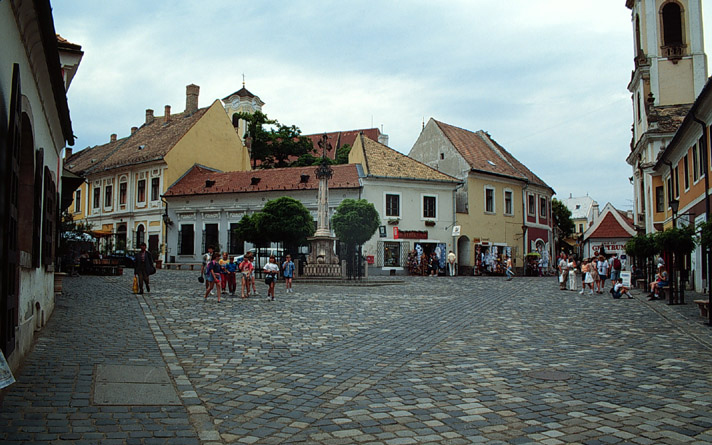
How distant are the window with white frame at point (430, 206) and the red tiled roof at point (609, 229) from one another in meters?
10.8

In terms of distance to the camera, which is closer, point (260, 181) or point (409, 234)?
point (409, 234)

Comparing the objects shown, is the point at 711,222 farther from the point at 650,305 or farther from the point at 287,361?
the point at 287,361

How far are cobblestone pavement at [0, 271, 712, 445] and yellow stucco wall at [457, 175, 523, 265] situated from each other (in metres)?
30.9

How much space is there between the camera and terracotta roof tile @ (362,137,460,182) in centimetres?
4309

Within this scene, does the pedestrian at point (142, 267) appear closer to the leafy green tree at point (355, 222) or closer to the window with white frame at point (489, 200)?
the leafy green tree at point (355, 222)

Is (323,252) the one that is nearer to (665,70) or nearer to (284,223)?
(284,223)

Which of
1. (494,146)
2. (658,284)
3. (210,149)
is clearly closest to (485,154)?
(494,146)

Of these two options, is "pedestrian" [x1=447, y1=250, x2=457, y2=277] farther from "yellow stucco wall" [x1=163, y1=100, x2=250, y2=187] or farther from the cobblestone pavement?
the cobblestone pavement

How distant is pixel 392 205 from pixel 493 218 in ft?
29.6

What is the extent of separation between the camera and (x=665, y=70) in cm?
3478

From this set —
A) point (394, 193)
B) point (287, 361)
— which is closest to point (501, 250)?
point (394, 193)

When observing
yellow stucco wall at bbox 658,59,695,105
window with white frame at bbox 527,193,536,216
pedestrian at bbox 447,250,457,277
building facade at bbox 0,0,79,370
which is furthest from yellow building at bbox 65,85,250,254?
building facade at bbox 0,0,79,370

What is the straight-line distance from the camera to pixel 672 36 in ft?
115

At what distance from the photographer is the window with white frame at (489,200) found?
154ft
